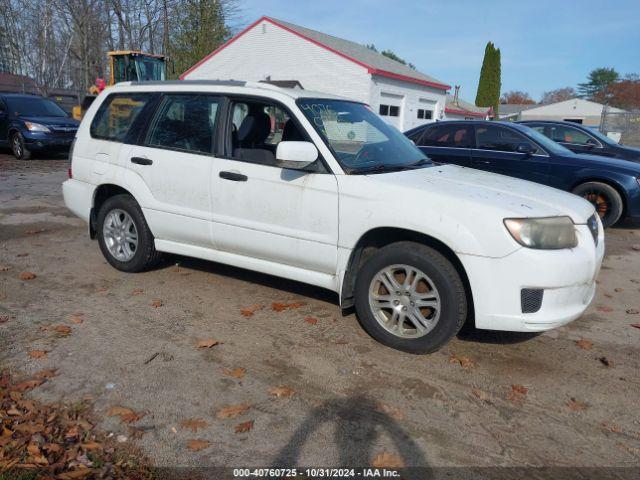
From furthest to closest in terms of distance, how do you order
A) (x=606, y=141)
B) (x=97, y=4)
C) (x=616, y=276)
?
(x=97, y=4) → (x=606, y=141) → (x=616, y=276)

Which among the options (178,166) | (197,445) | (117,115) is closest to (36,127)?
(117,115)

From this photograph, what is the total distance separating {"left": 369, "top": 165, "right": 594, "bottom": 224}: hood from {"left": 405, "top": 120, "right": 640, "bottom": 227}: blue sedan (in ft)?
13.9

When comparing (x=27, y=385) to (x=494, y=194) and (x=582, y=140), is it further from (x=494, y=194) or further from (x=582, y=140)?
(x=582, y=140)

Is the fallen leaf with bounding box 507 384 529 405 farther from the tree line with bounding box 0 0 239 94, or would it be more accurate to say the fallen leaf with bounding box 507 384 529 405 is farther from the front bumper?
the tree line with bounding box 0 0 239 94

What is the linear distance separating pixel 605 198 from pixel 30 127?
564 inches

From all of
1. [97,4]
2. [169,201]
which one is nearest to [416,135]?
[169,201]

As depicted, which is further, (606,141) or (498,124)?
(606,141)

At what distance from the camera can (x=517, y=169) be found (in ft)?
27.4

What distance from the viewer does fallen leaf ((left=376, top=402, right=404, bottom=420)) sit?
307cm

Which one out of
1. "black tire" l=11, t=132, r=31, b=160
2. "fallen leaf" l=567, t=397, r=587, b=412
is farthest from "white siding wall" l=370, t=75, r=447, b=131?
"fallen leaf" l=567, t=397, r=587, b=412

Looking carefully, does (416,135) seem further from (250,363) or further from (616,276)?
(250,363)

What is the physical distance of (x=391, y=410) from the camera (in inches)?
123

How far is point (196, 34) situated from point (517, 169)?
87.2 feet

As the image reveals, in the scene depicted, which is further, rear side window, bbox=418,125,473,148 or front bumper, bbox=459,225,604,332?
rear side window, bbox=418,125,473,148
